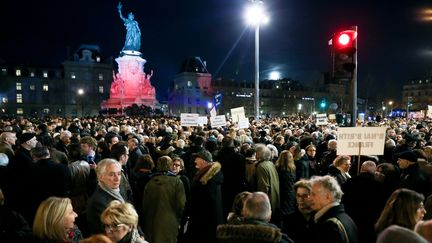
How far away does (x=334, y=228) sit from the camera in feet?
12.9

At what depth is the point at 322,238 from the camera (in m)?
3.94

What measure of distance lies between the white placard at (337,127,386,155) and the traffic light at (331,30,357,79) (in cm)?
127

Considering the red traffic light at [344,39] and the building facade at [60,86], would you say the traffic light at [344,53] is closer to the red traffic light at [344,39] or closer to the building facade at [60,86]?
the red traffic light at [344,39]

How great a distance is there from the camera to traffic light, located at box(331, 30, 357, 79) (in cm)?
788

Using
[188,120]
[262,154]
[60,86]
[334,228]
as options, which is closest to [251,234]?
[334,228]

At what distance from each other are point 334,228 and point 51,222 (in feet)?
9.44

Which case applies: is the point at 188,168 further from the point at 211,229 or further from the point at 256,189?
the point at 211,229

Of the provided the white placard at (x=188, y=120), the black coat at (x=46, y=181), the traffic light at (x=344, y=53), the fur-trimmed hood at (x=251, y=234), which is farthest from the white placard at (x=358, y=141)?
the white placard at (x=188, y=120)

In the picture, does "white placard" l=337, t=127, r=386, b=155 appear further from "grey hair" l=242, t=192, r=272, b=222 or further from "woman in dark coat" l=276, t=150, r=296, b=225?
"grey hair" l=242, t=192, r=272, b=222

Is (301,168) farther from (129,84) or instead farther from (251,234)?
(129,84)

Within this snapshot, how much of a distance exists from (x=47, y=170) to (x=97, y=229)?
1711mm

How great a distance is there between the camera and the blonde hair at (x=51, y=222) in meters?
3.75

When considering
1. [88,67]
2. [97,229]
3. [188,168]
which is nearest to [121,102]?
[88,67]

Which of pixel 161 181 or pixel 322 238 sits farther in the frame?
pixel 161 181
